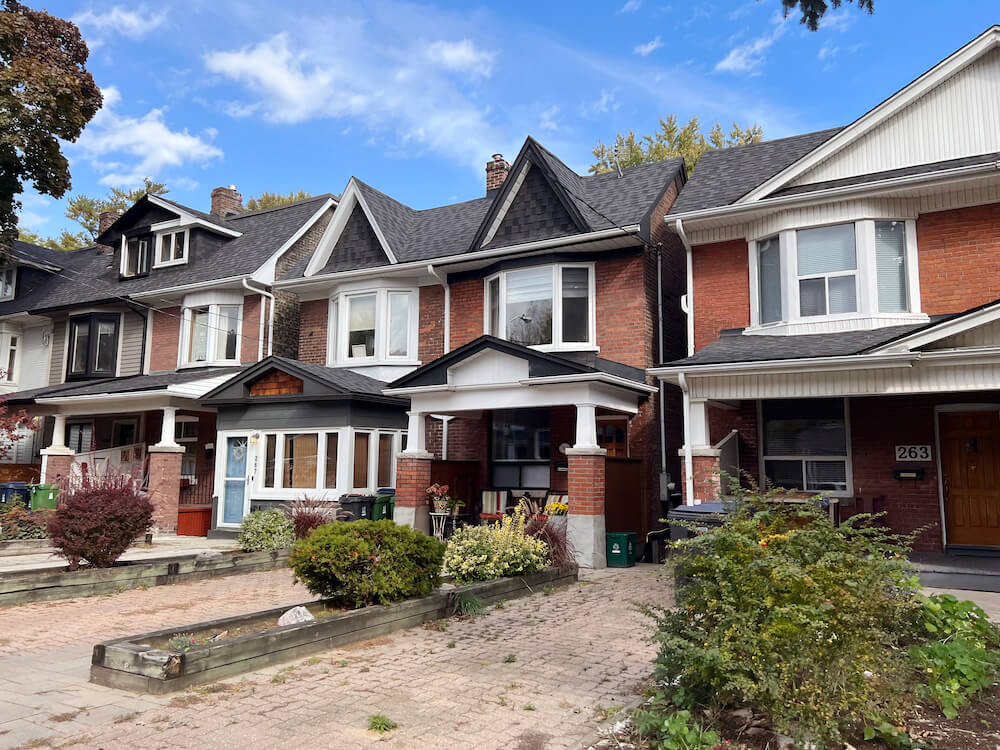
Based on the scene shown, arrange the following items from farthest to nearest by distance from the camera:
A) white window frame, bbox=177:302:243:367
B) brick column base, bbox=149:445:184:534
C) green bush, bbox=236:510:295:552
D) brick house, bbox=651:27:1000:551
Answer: white window frame, bbox=177:302:243:367 → brick column base, bbox=149:445:184:534 → green bush, bbox=236:510:295:552 → brick house, bbox=651:27:1000:551

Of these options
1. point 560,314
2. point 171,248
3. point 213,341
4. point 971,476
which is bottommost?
point 971,476

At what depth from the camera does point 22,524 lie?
1570 centimetres

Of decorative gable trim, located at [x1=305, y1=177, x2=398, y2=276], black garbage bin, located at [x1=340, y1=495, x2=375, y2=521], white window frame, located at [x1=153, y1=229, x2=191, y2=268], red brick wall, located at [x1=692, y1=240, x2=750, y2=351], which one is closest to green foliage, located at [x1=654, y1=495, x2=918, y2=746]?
red brick wall, located at [x1=692, y1=240, x2=750, y2=351]

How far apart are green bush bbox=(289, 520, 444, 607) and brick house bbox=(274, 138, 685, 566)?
5.18 m

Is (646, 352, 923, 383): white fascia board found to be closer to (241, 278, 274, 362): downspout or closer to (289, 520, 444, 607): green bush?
(289, 520, 444, 607): green bush

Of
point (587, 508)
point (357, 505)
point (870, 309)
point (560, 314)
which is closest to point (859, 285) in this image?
point (870, 309)

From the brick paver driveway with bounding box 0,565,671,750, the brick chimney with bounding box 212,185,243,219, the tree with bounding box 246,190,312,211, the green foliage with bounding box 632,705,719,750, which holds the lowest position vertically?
the brick paver driveway with bounding box 0,565,671,750

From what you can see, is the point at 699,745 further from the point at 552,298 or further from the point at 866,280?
the point at 552,298

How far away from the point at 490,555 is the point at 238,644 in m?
4.50

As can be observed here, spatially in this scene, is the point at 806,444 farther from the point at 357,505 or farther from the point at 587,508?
the point at 357,505

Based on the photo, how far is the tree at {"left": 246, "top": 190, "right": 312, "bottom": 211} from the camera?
3969 centimetres

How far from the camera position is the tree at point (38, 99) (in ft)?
69.2

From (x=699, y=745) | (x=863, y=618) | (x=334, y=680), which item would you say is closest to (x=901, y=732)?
(x=863, y=618)

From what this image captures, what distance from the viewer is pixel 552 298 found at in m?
16.7
